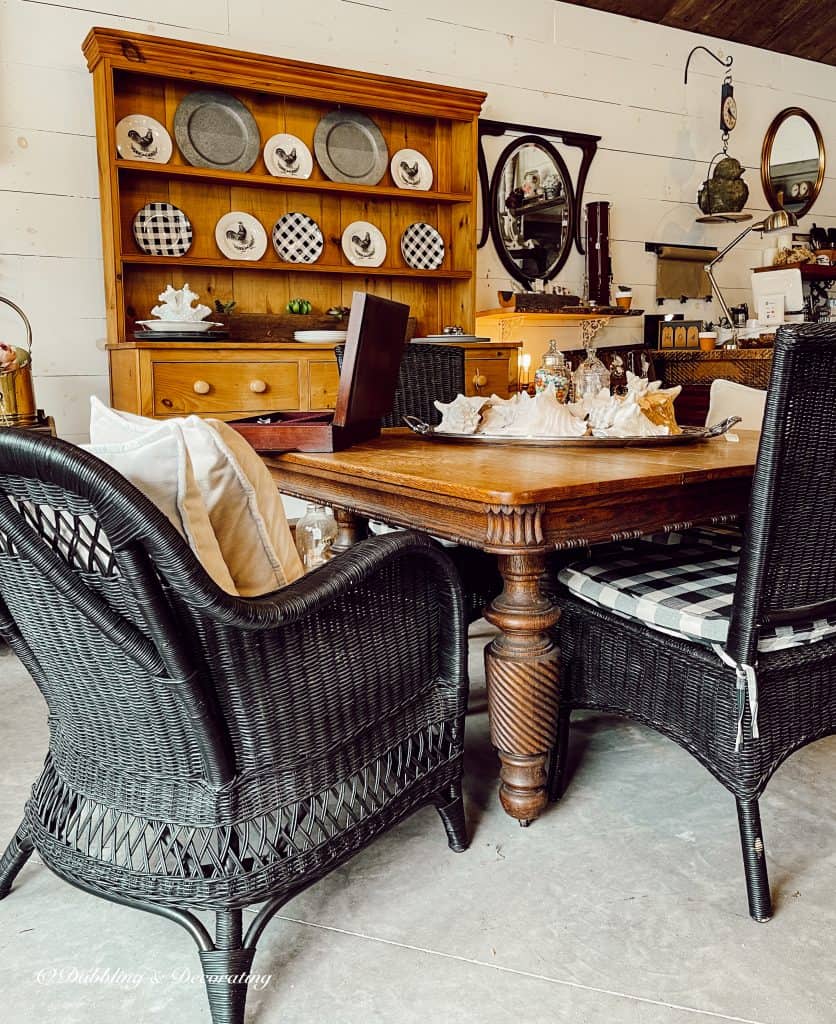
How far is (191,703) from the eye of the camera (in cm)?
118

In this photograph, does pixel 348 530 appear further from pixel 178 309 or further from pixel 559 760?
pixel 178 309

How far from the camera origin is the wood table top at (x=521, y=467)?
1.50 metres

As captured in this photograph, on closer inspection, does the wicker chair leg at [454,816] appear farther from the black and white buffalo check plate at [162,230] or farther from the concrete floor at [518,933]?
the black and white buffalo check plate at [162,230]

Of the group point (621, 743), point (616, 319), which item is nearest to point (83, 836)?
point (621, 743)

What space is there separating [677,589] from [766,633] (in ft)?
0.71

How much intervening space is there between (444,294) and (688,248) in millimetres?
1831

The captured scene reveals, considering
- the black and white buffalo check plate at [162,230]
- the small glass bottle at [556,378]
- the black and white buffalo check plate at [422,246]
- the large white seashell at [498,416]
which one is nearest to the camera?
the large white seashell at [498,416]

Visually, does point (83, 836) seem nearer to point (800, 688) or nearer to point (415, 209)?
point (800, 688)

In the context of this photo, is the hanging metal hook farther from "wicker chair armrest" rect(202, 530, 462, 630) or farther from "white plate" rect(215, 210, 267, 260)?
"wicker chair armrest" rect(202, 530, 462, 630)

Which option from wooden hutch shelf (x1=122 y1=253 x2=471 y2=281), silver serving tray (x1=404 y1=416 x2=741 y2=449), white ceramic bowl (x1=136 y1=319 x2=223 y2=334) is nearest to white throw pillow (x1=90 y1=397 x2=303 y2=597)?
silver serving tray (x1=404 y1=416 x2=741 y2=449)

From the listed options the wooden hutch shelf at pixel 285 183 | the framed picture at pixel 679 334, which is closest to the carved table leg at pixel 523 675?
the wooden hutch shelf at pixel 285 183

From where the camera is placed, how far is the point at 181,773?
1.26m

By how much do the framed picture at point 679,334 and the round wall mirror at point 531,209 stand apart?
0.74m

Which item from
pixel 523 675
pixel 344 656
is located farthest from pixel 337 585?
pixel 523 675
